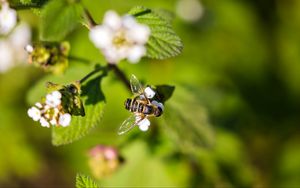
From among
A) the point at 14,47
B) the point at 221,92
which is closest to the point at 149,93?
the point at 221,92

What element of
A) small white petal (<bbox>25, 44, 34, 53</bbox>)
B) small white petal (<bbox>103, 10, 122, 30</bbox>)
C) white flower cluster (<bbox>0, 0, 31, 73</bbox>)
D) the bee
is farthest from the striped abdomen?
white flower cluster (<bbox>0, 0, 31, 73</bbox>)

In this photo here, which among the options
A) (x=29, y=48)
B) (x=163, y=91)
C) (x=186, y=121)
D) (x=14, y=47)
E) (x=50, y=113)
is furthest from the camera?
(x=14, y=47)

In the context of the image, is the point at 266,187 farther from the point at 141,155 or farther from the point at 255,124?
the point at 141,155

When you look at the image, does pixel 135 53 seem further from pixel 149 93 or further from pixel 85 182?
pixel 85 182

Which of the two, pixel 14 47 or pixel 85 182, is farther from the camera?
pixel 14 47

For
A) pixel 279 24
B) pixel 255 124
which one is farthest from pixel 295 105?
pixel 279 24

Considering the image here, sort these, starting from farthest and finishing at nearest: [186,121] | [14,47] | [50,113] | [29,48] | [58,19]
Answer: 1. [14,47]
2. [186,121]
3. [29,48]
4. [50,113]
5. [58,19]

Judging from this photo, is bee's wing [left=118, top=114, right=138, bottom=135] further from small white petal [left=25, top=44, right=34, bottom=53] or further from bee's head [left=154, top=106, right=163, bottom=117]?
small white petal [left=25, top=44, right=34, bottom=53]
